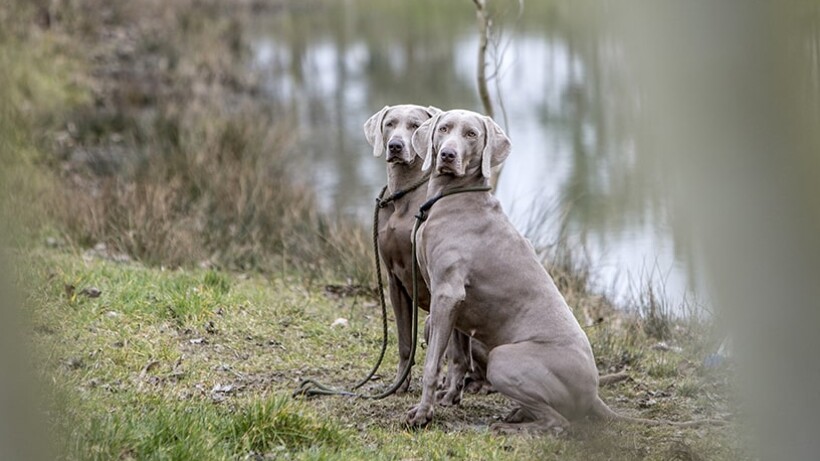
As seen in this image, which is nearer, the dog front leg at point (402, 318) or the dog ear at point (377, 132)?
the dog ear at point (377, 132)

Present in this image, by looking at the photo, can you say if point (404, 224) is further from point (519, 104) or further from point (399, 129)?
point (519, 104)

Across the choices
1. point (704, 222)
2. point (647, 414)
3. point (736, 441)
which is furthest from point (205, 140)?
point (704, 222)

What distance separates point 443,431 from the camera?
5375 millimetres

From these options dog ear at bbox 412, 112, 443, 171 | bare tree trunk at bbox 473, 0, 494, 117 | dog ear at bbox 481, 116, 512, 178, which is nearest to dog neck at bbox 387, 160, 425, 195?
dog ear at bbox 412, 112, 443, 171

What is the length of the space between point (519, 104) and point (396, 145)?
48.1 ft

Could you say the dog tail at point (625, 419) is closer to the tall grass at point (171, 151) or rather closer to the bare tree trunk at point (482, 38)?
the tall grass at point (171, 151)

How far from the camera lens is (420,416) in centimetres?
537

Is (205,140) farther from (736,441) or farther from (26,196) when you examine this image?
(736,441)

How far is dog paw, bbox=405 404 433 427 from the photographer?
5.36 meters

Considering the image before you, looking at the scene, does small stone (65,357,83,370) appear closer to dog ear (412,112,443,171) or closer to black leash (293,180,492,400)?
black leash (293,180,492,400)

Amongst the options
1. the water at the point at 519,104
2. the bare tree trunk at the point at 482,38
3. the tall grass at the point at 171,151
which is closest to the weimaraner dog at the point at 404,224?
the water at the point at 519,104

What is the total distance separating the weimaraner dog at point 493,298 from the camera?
521 centimetres

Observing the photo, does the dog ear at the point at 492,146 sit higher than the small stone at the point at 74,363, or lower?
higher

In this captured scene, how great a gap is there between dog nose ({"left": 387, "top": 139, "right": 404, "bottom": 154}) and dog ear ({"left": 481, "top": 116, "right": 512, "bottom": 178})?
0.53 meters
